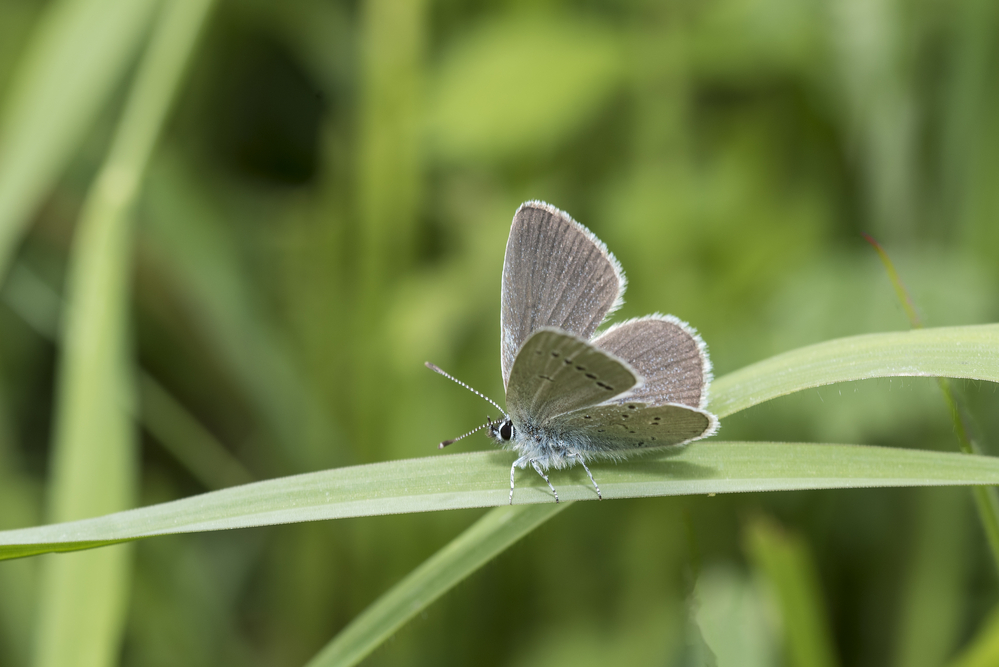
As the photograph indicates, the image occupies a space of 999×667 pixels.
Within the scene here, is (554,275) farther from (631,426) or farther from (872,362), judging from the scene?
(872,362)

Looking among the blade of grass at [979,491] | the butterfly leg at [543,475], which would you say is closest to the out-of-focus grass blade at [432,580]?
the butterfly leg at [543,475]

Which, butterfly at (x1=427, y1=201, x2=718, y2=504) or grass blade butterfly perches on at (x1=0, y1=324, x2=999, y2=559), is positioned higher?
butterfly at (x1=427, y1=201, x2=718, y2=504)

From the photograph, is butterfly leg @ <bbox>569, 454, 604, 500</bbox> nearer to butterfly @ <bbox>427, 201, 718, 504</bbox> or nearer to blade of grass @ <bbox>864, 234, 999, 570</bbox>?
butterfly @ <bbox>427, 201, 718, 504</bbox>

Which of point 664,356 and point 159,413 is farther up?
point 159,413

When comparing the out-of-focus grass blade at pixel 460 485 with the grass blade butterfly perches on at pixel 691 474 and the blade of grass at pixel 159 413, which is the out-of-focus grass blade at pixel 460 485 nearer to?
the grass blade butterfly perches on at pixel 691 474

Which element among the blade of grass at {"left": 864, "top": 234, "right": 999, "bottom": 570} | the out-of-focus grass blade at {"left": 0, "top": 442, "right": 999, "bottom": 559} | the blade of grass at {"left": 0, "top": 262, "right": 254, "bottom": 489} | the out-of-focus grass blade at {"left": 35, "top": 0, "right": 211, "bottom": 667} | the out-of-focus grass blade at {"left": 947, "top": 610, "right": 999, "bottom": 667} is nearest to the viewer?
the out-of-focus grass blade at {"left": 0, "top": 442, "right": 999, "bottom": 559}

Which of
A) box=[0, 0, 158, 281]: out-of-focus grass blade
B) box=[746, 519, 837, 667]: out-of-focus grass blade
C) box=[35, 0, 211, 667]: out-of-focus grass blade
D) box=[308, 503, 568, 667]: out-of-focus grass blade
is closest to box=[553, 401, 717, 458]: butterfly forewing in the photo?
box=[308, 503, 568, 667]: out-of-focus grass blade

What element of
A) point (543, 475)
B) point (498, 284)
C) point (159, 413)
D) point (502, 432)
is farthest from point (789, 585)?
point (159, 413)
